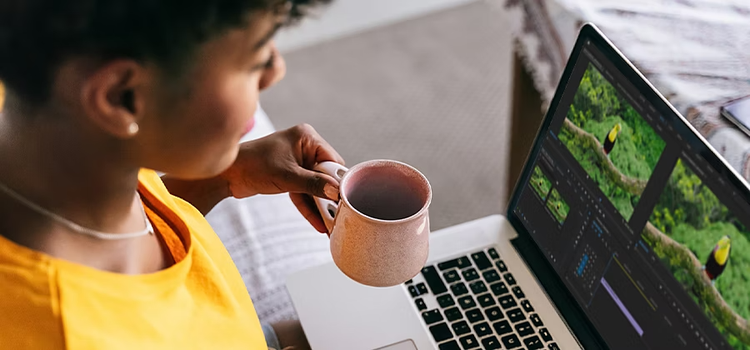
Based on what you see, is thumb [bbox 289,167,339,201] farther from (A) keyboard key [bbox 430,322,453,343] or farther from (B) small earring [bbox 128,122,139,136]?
(B) small earring [bbox 128,122,139,136]

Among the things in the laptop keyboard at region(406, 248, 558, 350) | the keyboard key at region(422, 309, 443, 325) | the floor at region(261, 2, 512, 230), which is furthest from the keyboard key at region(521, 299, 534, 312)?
the floor at region(261, 2, 512, 230)

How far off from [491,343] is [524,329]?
5cm

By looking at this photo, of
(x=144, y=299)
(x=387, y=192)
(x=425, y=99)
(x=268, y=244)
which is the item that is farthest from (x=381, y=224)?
(x=425, y=99)

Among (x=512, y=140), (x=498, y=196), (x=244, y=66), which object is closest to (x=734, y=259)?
(x=244, y=66)

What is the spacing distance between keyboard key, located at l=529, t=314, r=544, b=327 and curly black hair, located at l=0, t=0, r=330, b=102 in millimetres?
562

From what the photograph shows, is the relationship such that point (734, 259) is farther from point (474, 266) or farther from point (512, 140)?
point (512, 140)

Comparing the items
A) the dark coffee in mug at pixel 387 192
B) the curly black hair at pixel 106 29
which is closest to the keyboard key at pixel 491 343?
the dark coffee in mug at pixel 387 192

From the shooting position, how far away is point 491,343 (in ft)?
2.86

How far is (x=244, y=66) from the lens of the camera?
53cm

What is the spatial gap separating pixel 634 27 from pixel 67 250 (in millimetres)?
908

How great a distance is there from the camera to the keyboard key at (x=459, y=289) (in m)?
0.93

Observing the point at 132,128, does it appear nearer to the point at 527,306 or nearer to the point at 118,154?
the point at 118,154

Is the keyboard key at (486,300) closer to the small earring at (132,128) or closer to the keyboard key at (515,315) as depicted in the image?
the keyboard key at (515,315)

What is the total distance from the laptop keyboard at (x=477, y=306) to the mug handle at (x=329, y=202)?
17cm
